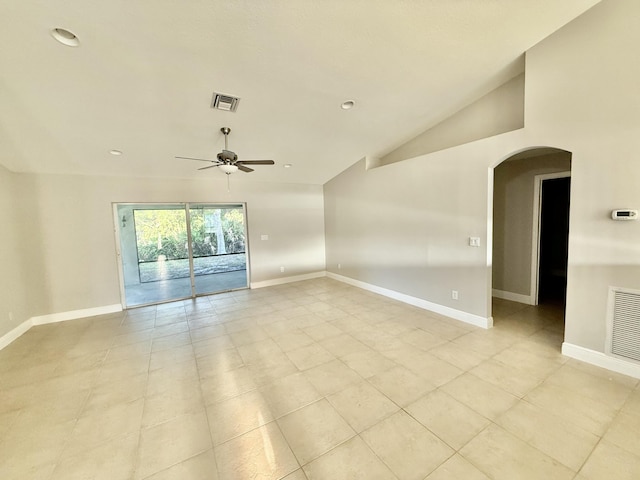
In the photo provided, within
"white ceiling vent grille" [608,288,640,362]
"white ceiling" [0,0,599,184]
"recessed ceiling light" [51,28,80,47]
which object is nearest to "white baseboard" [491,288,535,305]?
"white ceiling vent grille" [608,288,640,362]

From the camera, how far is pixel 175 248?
5914 mm

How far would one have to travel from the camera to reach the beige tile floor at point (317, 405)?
1669 millimetres

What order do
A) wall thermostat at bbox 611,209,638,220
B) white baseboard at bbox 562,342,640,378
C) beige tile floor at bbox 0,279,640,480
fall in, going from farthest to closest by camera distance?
white baseboard at bbox 562,342,640,378 → wall thermostat at bbox 611,209,638,220 → beige tile floor at bbox 0,279,640,480

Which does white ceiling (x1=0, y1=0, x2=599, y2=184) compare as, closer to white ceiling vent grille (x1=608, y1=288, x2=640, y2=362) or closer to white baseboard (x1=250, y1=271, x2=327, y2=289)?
white ceiling vent grille (x1=608, y1=288, x2=640, y2=362)

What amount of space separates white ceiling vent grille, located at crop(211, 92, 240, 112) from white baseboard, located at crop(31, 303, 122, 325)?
4189 millimetres

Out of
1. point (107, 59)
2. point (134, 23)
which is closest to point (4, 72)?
point (107, 59)

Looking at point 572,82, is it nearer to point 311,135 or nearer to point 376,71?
point 376,71

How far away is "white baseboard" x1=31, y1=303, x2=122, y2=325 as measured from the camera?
423 cm

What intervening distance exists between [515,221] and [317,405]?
15.0 feet

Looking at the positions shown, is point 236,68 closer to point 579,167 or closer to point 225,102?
point 225,102

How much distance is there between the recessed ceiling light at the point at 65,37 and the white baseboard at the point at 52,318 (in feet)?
12.9

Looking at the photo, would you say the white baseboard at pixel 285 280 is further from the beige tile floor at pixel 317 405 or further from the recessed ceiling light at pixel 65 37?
the recessed ceiling light at pixel 65 37

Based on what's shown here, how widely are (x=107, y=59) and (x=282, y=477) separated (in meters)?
3.68

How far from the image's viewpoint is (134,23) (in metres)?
2.05
